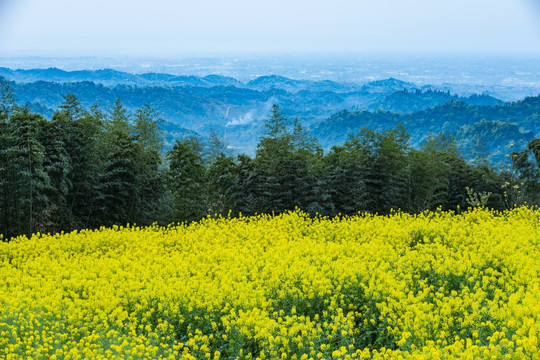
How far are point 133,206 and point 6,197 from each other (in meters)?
5.27

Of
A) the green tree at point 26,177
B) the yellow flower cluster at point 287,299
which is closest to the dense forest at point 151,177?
the green tree at point 26,177

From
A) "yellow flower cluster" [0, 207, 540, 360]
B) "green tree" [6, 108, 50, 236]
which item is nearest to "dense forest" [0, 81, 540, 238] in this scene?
"green tree" [6, 108, 50, 236]

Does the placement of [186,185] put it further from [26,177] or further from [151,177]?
[26,177]

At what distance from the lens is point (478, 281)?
23.7 feet

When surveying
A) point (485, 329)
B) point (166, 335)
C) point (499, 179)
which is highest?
point (485, 329)

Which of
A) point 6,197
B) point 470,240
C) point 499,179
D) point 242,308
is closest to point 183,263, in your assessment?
point 242,308

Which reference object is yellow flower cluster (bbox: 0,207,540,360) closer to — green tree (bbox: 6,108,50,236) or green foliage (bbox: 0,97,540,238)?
green tree (bbox: 6,108,50,236)

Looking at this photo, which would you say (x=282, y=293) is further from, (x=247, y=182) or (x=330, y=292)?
(x=247, y=182)

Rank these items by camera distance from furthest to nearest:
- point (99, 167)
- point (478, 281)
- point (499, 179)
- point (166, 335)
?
point (499, 179) → point (99, 167) → point (478, 281) → point (166, 335)

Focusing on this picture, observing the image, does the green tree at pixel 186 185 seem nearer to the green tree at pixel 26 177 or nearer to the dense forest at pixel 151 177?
the dense forest at pixel 151 177

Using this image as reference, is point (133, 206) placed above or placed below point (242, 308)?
below

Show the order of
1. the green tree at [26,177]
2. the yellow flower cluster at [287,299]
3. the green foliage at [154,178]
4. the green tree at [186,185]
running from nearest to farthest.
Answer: the yellow flower cluster at [287,299] < the green tree at [26,177] < the green foliage at [154,178] < the green tree at [186,185]

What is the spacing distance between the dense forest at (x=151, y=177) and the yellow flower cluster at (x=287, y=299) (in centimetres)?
809

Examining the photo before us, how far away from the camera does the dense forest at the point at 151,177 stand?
1767 cm
